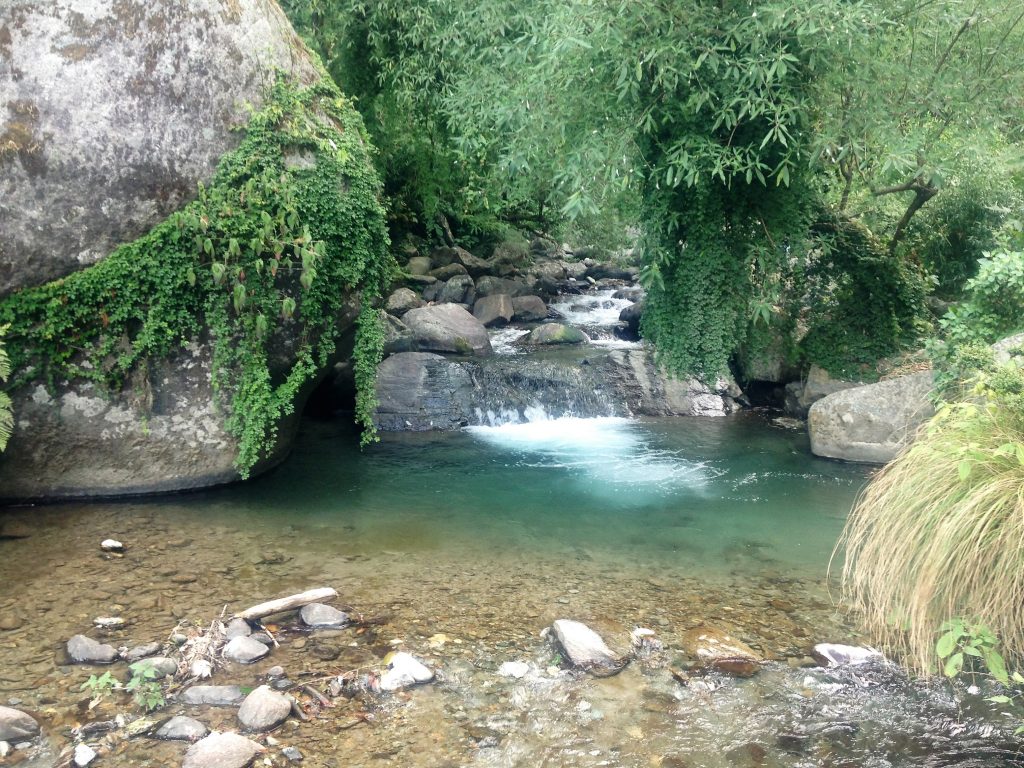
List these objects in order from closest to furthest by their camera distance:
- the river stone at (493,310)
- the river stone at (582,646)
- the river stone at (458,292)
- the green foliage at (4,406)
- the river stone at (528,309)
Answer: the river stone at (582,646)
the green foliage at (4,406)
the river stone at (493,310)
the river stone at (528,309)
the river stone at (458,292)

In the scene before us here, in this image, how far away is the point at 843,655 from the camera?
17.3ft

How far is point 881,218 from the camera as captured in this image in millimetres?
14125

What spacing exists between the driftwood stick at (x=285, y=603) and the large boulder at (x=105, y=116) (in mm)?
4075

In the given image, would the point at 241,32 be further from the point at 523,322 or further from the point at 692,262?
the point at 523,322

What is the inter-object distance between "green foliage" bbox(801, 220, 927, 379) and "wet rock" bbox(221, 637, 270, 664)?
32.6ft

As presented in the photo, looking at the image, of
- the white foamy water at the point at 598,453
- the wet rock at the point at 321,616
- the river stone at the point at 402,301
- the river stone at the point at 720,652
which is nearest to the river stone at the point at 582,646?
the river stone at the point at 720,652

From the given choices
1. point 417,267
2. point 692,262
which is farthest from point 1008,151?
point 417,267

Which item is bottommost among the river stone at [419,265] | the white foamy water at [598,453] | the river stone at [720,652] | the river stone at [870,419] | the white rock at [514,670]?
the white rock at [514,670]

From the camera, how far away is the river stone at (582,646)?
17.0 feet

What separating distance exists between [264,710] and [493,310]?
13161 mm

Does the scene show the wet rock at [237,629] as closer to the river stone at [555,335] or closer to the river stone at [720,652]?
the river stone at [720,652]

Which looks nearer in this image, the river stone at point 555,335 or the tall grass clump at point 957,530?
the tall grass clump at point 957,530

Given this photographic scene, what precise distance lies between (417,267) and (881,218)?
385 inches

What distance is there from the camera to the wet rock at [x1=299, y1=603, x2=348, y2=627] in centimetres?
564
